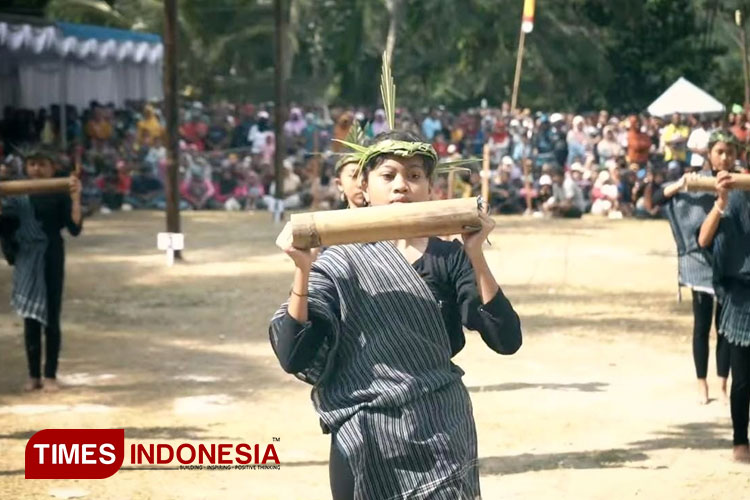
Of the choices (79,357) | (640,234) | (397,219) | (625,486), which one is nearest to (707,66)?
(640,234)

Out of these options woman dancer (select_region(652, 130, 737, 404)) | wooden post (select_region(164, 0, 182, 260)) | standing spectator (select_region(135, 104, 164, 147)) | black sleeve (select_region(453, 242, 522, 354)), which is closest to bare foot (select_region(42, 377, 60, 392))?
woman dancer (select_region(652, 130, 737, 404))

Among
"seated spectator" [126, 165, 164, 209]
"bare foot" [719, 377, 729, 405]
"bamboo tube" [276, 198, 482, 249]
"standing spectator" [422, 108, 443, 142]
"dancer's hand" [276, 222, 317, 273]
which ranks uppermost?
"bamboo tube" [276, 198, 482, 249]

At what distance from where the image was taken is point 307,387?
413 inches

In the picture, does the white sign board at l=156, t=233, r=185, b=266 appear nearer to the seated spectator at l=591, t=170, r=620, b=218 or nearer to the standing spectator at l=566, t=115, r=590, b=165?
the seated spectator at l=591, t=170, r=620, b=218

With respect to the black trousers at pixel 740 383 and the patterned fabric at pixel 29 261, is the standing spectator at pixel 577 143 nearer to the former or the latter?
the patterned fabric at pixel 29 261

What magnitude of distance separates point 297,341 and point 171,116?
49.2ft

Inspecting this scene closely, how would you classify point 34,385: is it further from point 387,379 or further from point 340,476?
point 387,379

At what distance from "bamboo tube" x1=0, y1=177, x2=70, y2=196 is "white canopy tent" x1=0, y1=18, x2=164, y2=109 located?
14206mm

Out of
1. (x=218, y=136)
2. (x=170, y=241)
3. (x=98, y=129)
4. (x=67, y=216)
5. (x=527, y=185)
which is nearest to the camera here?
(x=67, y=216)

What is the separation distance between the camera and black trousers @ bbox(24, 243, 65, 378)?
10156mm

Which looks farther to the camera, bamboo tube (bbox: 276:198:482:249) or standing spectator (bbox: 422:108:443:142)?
standing spectator (bbox: 422:108:443:142)

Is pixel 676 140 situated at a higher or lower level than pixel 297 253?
lower

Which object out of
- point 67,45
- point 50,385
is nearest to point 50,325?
point 50,385

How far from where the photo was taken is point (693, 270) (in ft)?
31.5
